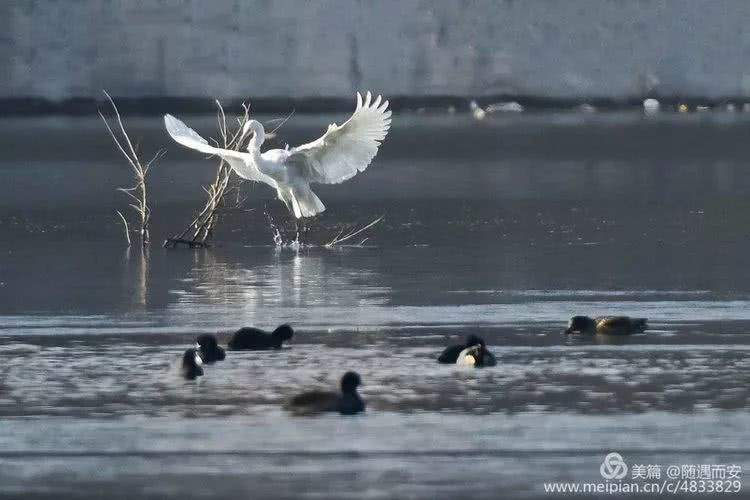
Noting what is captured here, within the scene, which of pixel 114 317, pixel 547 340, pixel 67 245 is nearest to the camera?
pixel 547 340

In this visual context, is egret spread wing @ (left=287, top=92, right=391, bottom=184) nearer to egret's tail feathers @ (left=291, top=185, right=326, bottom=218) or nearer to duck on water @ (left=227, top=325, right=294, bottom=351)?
egret's tail feathers @ (left=291, top=185, right=326, bottom=218)

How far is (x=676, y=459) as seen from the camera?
396 inches

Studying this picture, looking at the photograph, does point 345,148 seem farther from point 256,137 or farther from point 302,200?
point 256,137

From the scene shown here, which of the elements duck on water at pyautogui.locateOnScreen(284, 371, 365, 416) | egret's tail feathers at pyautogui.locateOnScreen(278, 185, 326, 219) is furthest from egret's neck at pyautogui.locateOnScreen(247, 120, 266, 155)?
duck on water at pyautogui.locateOnScreen(284, 371, 365, 416)

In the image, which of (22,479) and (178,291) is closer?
(22,479)

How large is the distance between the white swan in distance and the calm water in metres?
0.72

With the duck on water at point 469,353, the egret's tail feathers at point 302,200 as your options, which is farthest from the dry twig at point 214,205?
the duck on water at point 469,353

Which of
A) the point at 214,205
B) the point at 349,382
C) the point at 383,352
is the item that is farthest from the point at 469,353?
the point at 214,205

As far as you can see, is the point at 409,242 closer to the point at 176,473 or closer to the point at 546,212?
the point at 546,212

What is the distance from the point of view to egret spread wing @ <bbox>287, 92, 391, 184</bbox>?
19703 millimetres

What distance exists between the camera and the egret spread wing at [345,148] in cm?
1970

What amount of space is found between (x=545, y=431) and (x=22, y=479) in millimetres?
2482

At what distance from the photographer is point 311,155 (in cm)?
1997

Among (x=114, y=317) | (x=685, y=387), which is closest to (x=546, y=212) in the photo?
(x=114, y=317)
